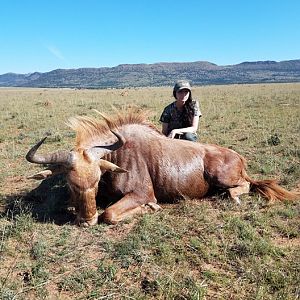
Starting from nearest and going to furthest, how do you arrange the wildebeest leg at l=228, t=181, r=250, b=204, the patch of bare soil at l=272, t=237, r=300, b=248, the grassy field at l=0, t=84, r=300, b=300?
the grassy field at l=0, t=84, r=300, b=300
the patch of bare soil at l=272, t=237, r=300, b=248
the wildebeest leg at l=228, t=181, r=250, b=204

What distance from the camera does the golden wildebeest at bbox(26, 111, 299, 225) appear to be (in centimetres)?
543

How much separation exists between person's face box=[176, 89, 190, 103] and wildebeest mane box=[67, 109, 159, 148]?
3.67 ft

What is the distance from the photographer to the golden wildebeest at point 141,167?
5430 mm

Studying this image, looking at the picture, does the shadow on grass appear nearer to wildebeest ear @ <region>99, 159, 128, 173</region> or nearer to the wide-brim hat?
wildebeest ear @ <region>99, 159, 128, 173</region>

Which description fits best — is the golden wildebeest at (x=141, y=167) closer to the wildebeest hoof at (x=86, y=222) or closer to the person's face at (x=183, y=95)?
the wildebeest hoof at (x=86, y=222)

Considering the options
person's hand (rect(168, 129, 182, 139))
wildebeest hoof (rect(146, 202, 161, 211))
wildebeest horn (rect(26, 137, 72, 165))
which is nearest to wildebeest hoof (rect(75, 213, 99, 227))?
wildebeest horn (rect(26, 137, 72, 165))

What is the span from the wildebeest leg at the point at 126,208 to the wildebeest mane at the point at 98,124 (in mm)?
912

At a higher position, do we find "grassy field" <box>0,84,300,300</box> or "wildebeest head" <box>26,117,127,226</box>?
"wildebeest head" <box>26,117,127,226</box>

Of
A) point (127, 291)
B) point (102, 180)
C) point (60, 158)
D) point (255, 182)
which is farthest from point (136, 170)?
point (127, 291)

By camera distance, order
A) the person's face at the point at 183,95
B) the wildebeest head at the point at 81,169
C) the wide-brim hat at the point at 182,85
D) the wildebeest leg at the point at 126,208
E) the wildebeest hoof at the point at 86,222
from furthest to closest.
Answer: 1. the person's face at the point at 183,95
2. the wide-brim hat at the point at 182,85
3. the wildebeest leg at the point at 126,208
4. the wildebeest hoof at the point at 86,222
5. the wildebeest head at the point at 81,169

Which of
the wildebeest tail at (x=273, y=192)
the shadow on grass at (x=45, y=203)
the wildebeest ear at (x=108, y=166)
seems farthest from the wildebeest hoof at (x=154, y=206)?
the wildebeest tail at (x=273, y=192)

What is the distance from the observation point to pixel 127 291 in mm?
3828

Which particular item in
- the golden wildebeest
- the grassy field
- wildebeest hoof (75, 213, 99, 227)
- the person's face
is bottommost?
the grassy field

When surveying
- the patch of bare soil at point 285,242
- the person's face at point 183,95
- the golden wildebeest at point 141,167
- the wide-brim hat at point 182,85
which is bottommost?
the patch of bare soil at point 285,242
